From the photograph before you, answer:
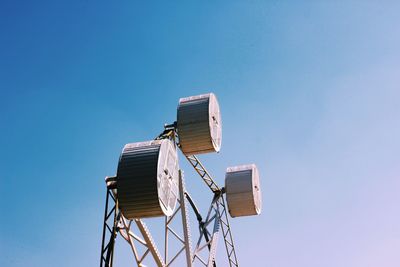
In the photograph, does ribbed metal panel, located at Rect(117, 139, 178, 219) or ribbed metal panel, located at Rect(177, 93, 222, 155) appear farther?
ribbed metal panel, located at Rect(177, 93, 222, 155)

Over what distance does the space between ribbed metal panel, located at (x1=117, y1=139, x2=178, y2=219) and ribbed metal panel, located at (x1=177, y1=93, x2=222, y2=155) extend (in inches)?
203

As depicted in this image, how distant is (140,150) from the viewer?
67.9ft

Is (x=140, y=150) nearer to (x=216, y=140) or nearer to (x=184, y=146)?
(x=184, y=146)

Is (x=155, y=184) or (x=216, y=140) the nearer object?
(x=155, y=184)

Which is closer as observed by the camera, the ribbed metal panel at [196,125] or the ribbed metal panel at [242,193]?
the ribbed metal panel at [196,125]

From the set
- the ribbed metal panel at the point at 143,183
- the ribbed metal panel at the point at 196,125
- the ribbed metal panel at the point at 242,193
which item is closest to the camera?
the ribbed metal panel at the point at 143,183

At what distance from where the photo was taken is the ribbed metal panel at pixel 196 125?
2594cm

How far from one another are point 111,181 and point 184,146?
17.0 ft

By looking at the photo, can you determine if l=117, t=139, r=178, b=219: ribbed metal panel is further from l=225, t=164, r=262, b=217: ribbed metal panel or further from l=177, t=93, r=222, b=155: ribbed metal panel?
l=225, t=164, r=262, b=217: ribbed metal panel

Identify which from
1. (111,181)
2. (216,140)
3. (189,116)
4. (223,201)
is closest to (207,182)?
(223,201)

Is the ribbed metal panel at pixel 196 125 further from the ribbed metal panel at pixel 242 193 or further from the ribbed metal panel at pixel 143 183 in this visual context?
the ribbed metal panel at pixel 242 193

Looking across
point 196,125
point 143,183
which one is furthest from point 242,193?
point 143,183

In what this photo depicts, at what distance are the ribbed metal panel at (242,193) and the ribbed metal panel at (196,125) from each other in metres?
6.70

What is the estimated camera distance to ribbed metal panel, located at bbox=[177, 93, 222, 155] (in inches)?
1021
